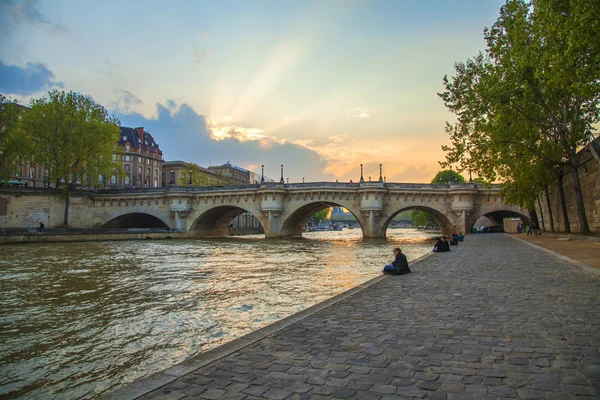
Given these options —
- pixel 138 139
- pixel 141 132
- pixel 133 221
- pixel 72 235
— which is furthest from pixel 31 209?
pixel 141 132

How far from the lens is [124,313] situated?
10719mm

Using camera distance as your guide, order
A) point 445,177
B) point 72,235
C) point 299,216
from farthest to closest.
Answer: point 445,177 → point 299,216 → point 72,235

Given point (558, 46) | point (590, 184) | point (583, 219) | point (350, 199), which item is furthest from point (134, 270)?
point (350, 199)

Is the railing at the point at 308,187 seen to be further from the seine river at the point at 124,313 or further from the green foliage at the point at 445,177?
the green foliage at the point at 445,177

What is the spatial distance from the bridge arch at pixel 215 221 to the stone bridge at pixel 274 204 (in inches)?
7.8

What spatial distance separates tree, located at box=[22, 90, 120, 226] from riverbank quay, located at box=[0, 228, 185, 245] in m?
9.06

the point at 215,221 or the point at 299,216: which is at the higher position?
the point at 215,221

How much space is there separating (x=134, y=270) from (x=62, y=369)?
555 inches

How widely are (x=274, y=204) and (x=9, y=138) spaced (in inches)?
1129

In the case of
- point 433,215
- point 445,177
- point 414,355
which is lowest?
point 414,355

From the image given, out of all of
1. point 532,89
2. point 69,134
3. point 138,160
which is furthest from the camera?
point 138,160

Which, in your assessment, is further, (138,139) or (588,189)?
(138,139)

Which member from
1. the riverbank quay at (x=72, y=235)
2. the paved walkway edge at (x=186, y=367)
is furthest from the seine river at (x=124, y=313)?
the riverbank quay at (x=72, y=235)

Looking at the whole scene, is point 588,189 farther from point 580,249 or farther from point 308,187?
point 308,187
